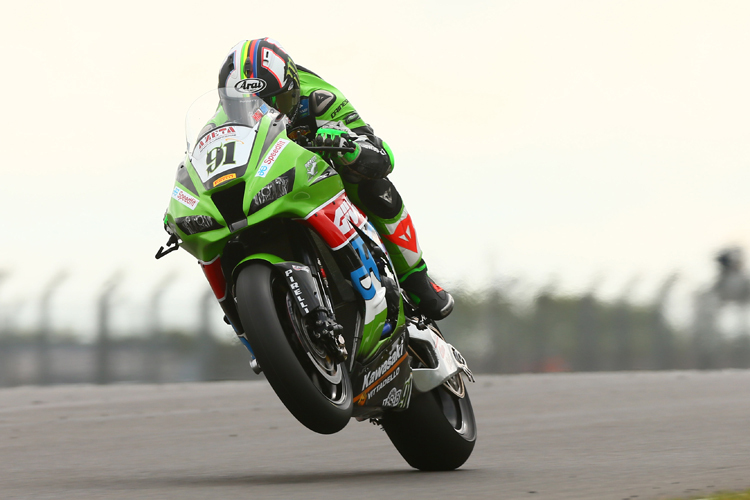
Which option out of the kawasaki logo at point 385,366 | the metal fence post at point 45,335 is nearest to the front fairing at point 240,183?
the kawasaki logo at point 385,366

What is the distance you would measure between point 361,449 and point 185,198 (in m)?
2.78

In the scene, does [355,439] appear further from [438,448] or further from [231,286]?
[231,286]

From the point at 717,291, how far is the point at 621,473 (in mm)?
17243

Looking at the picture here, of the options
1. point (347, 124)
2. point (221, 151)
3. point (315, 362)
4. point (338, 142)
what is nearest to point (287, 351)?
point (315, 362)

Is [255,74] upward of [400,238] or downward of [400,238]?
upward

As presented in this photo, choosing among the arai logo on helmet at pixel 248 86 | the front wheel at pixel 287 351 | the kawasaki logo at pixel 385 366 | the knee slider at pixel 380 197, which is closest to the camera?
the front wheel at pixel 287 351

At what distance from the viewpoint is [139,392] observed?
13289 mm

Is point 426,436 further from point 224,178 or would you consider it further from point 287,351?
point 224,178

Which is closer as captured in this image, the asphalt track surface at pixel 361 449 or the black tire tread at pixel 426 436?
the asphalt track surface at pixel 361 449

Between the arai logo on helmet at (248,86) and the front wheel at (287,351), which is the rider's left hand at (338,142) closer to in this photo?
the arai logo on helmet at (248,86)

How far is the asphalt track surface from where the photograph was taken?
4.79 m

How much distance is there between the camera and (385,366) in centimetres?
523

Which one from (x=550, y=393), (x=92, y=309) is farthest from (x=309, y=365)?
(x=92, y=309)

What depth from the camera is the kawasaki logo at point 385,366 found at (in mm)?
5078
